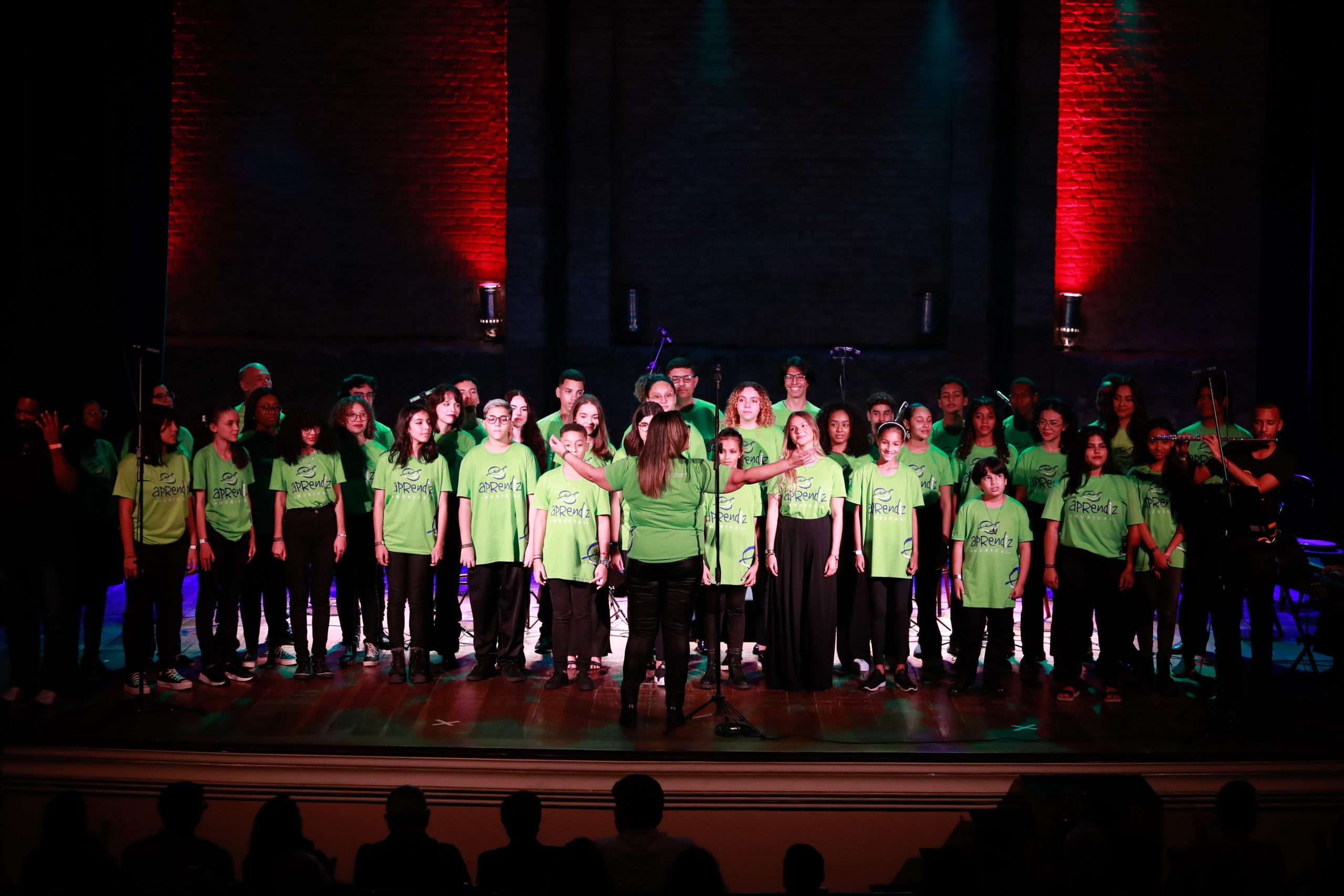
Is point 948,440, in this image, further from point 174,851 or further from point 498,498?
point 174,851

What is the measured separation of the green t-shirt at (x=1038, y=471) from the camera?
5836 mm

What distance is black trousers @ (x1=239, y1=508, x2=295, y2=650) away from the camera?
570cm

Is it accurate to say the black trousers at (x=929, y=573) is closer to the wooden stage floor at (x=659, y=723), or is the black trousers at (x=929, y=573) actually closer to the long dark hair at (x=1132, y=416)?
the wooden stage floor at (x=659, y=723)

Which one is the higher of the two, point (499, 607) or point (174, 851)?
point (499, 607)

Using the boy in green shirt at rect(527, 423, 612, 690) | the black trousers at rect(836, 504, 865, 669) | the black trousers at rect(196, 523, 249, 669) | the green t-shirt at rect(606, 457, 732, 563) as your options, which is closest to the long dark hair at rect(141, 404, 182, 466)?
the black trousers at rect(196, 523, 249, 669)

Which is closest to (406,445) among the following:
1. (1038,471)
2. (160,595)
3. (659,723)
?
(160,595)

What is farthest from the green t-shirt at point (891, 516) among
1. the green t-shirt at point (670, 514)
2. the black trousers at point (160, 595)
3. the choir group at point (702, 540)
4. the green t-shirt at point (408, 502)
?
the black trousers at point (160, 595)

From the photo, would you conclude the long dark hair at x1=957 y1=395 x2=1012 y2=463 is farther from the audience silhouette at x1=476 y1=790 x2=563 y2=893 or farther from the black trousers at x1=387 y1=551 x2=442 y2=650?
the audience silhouette at x1=476 y1=790 x2=563 y2=893

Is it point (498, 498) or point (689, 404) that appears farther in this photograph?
point (689, 404)

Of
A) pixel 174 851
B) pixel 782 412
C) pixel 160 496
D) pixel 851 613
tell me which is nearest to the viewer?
pixel 174 851

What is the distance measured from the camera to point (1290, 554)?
5363 mm

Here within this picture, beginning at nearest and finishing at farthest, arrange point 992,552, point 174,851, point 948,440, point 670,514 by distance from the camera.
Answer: point 174,851 < point 670,514 < point 992,552 < point 948,440

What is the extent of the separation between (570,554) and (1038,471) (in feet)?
8.60

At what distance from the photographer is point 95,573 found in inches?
222
